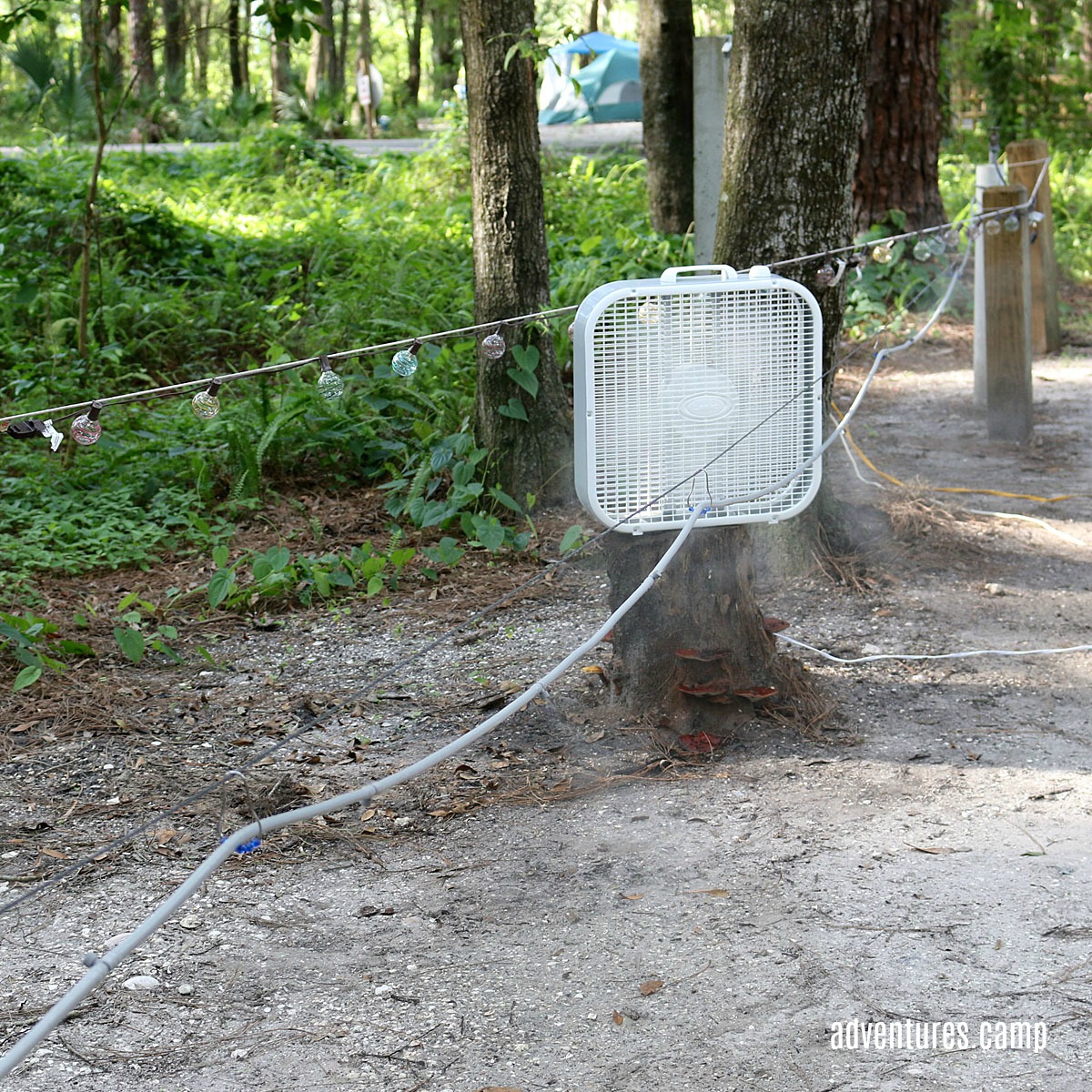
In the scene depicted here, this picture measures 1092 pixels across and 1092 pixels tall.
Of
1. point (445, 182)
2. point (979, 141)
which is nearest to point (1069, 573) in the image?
point (445, 182)

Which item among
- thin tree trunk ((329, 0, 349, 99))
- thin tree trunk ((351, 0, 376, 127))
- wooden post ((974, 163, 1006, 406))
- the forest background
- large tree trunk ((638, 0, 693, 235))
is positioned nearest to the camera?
the forest background

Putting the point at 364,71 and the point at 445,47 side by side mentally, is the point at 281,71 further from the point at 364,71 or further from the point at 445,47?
the point at 445,47

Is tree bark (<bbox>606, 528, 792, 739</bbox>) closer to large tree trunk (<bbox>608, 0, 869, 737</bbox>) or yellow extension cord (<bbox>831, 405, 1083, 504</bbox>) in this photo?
large tree trunk (<bbox>608, 0, 869, 737</bbox>)

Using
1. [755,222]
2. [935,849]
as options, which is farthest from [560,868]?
[755,222]

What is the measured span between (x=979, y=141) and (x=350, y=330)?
9.36 m

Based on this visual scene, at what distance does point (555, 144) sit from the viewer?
46.0ft

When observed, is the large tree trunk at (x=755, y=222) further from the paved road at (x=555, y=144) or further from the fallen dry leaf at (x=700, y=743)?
the paved road at (x=555, y=144)

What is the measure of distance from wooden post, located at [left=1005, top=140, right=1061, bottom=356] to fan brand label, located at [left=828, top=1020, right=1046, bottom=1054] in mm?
4942

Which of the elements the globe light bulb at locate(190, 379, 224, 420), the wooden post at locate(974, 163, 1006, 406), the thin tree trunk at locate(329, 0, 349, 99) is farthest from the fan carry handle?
the thin tree trunk at locate(329, 0, 349, 99)

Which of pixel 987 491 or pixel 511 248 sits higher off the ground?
pixel 511 248

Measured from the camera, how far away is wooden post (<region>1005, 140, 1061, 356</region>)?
22.2 feet

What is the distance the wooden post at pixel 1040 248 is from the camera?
6.76 m

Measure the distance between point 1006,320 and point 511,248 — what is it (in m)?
2.68

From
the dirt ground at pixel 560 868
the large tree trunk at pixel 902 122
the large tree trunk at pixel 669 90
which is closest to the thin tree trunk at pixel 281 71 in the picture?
the large tree trunk at pixel 902 122
